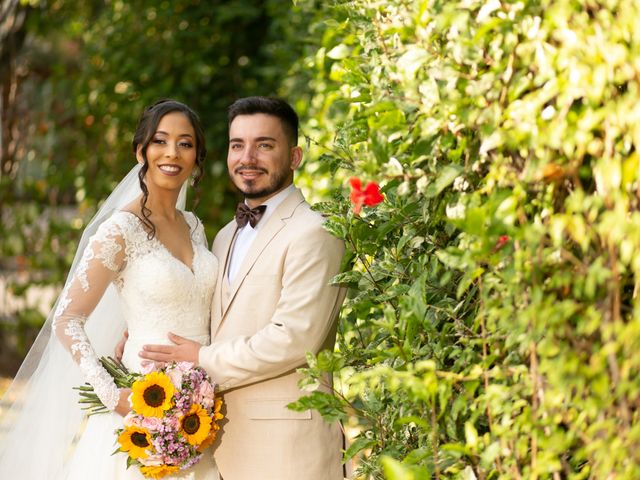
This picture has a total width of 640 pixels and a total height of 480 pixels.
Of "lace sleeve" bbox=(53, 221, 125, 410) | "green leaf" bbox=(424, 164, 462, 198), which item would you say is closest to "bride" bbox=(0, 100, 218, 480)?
"lace sleeve" bbox=(53, 221, 125, 410)

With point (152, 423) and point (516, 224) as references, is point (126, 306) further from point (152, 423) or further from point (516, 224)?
point (516, 224)

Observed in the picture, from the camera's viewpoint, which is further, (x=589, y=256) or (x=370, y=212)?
(x=370, y=212)

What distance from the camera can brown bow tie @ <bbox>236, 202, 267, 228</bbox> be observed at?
314cm

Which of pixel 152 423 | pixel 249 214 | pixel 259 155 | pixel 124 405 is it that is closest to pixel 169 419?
pixel 152 423

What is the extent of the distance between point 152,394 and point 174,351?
0.24 m

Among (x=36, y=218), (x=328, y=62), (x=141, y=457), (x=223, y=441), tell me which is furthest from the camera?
→ (x=36, y=218)

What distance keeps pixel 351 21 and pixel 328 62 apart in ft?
6.95

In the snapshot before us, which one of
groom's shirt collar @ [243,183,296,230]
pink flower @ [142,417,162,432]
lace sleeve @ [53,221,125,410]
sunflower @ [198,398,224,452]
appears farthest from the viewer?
groom's shirt collar @ [243,183,296,230]

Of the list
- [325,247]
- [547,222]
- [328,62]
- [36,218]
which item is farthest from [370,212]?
[36,218]

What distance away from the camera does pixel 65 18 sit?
7543mm

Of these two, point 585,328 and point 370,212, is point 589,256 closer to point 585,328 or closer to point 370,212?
point 585,328

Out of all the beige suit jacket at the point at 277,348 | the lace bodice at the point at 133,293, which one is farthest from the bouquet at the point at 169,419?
Result: the lace bodice at the point at 133,293

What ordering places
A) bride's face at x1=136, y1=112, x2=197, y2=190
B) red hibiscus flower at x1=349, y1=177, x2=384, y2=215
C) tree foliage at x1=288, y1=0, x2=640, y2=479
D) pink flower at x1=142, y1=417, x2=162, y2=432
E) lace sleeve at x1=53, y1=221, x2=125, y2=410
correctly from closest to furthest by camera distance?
1. tree foliage at x1=288, y1=0, x2=640, y2=479
2. red hibiscus flower at x1=349, y1=177, x2=384, y2=215
3. pink flower at x1=142, y1=417, x2=162, y2=432
4. lace sleeve at x1=53, y1=221, x2=125, y2=410
5. bride's face at x1=136, y1=112, x2=197, y2=190

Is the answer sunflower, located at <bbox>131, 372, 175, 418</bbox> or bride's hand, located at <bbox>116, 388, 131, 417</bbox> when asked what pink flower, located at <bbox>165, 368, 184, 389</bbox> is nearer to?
sunflower, located at <bbox>131, 372, 175, 418</bbox>
